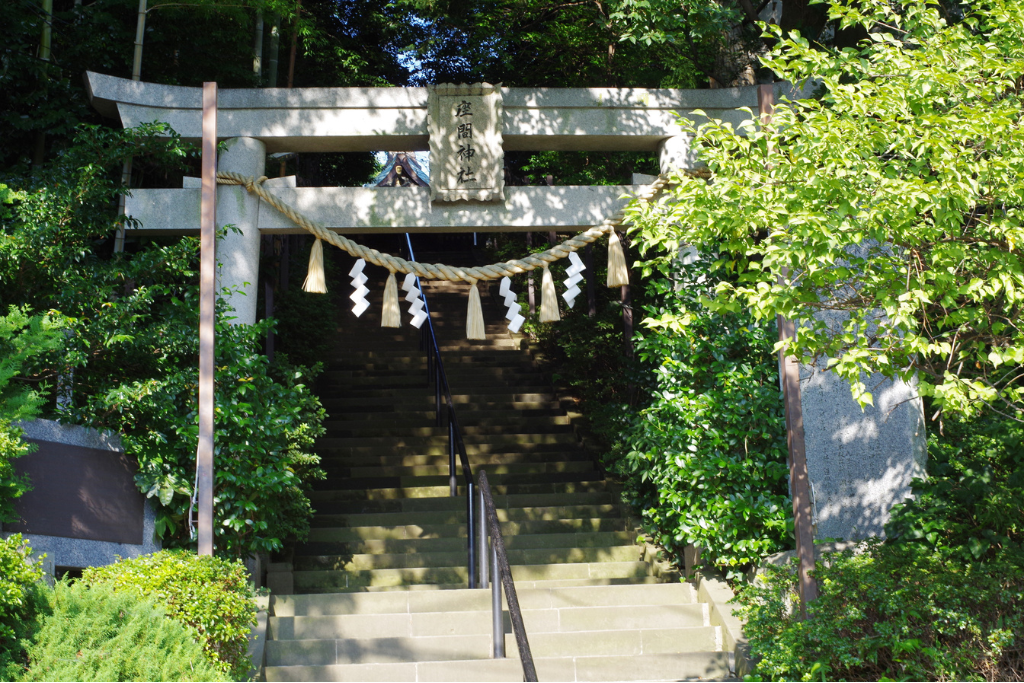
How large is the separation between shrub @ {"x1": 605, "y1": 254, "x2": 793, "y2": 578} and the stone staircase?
22.2 inches

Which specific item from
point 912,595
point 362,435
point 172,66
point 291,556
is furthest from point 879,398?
point 172,66

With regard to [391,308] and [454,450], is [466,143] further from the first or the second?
[454,450]

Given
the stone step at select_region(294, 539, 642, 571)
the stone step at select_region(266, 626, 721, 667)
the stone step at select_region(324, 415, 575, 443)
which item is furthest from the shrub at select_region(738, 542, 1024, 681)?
the stone step at select_region(324, 415, 575, 443)

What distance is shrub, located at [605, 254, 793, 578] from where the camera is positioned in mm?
5637

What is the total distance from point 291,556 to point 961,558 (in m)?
4.76

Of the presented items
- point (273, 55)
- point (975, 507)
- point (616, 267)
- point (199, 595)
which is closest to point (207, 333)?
point (199, 595)

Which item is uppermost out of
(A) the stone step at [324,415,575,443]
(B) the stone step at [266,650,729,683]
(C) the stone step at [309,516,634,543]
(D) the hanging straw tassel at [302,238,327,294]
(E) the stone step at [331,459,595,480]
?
(D) the hanging straw tassel at [302,238,327,294]

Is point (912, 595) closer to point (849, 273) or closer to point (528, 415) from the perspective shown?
point (849, 273)

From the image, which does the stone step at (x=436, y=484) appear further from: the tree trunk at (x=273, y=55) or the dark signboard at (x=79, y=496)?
the tree trunk at (x=273, y=55)

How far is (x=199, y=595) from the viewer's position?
423cm

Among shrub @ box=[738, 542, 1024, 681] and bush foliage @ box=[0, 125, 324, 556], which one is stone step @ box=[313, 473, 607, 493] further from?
shrub @ box=[738, 542, 1024, 681]

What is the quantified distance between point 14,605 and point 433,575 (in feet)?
11.2

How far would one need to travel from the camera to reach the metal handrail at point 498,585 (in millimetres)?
3973

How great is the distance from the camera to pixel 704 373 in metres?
6.20
